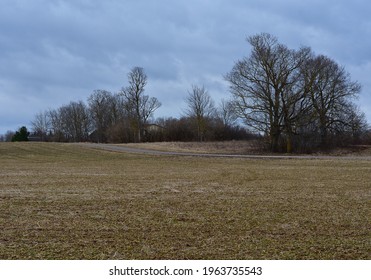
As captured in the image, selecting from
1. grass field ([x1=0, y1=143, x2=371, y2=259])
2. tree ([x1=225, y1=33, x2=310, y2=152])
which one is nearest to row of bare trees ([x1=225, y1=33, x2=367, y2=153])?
tree ([x1=225, y1=33, x2=310, y2=152])

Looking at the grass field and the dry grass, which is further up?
the dry grass

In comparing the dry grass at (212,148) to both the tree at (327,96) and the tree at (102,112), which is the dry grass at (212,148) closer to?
the tree at (327,96)

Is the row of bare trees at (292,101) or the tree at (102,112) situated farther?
the tree at (102,112)

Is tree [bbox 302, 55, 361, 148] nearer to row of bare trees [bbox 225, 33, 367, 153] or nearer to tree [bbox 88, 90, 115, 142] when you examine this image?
row of bare trees [bbox 225, 33, 367, 153]

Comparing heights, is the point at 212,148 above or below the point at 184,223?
above

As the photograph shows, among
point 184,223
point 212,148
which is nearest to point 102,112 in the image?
point 212,148

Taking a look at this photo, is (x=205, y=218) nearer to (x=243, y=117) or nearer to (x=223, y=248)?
(x=223, y=248)

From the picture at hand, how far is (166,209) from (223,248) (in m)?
3.04

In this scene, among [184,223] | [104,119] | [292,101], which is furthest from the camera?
[104,119]

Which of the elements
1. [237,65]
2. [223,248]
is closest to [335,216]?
[223,248]

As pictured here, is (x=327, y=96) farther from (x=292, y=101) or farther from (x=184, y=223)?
(x=184, y=223)

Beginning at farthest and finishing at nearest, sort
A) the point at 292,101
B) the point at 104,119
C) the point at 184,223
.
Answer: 1. the point at 104,119
2. the point at 292,101
3. the point at 184,223

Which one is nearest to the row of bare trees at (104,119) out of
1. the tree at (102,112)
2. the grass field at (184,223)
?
the tree at (102,112)

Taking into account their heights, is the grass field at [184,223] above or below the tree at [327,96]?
below
